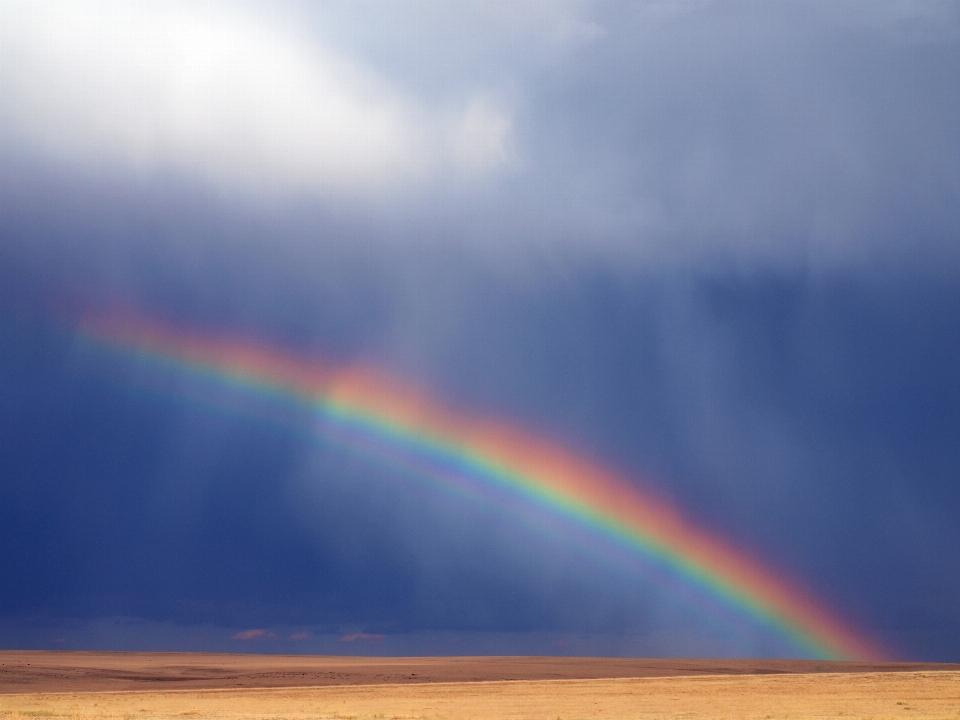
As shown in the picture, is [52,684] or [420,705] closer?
[420,705]

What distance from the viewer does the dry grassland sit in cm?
4219

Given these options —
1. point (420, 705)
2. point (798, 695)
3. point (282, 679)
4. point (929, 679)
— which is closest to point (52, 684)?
point (282, 679)

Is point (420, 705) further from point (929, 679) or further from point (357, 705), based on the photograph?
point (929, 679)

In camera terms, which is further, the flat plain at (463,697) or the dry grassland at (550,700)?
the flat plain at (463,697)

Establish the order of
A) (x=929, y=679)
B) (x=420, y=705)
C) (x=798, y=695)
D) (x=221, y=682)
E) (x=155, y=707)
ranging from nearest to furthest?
(x=155, y=707), (x=420, y=705), (x=798, y=695), (x=929, y=679), (x=221, y=682)

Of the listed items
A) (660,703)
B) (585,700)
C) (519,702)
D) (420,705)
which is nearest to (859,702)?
(660,703)

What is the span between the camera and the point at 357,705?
48750 mm

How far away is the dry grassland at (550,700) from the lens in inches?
1661

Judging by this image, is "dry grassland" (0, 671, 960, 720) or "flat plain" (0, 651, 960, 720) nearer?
"dry grassland" (0, 671, 960, 720)

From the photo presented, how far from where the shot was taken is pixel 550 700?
52625 millimetres

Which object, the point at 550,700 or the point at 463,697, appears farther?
the point at 463,697

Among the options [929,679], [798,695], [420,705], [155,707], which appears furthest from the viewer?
[929,679]

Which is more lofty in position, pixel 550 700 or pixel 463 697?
pixel 463 697

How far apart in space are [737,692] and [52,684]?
46707 mm
